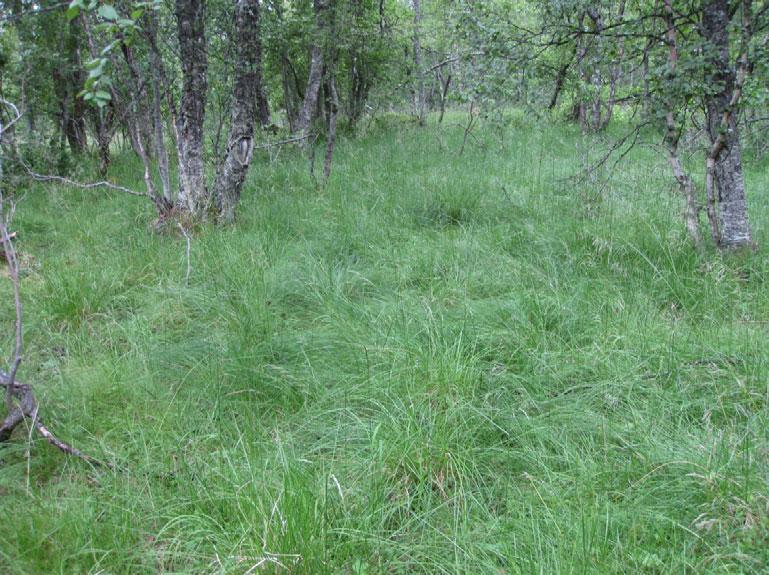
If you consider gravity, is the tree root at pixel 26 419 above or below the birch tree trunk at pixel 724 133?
below

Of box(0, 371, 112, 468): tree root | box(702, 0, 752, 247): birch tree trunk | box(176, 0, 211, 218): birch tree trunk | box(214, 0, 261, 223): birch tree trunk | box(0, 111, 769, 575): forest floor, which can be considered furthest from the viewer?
box(214, 0, 261, 223): birch tree trunk

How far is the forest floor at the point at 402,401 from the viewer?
1812mm

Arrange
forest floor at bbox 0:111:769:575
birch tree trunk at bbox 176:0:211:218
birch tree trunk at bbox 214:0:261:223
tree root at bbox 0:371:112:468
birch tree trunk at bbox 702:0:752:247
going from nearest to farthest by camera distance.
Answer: forest floor at bbox 0:111:769:575 → tree root at bbox 0:371:112:468 → birch tree trunk at bbox 702:0:752:247 → birch tree trunk at bbox 176:0:211:218 → birch tree trunk at bbox 214:0:261:223

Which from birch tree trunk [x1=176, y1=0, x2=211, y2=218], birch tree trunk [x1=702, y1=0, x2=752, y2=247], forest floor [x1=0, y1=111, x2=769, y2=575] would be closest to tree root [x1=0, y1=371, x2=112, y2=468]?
forest floor [x1=0, y1=111, x2=769, y2=575]

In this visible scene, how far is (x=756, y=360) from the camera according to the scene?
254cm

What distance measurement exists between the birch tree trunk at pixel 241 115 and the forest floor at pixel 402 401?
1.03m

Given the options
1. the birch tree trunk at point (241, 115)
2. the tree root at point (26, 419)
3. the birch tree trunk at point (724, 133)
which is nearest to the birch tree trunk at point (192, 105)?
the birch tree trunk at point (241, 115)

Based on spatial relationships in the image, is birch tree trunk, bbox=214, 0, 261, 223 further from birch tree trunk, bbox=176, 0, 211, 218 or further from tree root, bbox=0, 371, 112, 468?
tree root, bbox=0, 371, 112, 468

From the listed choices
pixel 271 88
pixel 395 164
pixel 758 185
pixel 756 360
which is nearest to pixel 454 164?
pixel 395 164

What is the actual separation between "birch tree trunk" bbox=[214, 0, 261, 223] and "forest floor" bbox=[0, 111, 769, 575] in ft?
3.39

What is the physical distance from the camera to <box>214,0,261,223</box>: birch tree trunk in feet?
18.7

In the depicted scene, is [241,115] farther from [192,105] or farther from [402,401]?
[402,401]

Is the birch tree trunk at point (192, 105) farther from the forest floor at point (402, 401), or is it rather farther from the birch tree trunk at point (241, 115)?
the forest floor at point (402, 401)

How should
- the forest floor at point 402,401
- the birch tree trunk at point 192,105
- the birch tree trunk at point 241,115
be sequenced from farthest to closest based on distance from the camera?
the birch tree trunk at point 241,115
the birch tree trunk at point 192,105
the forest floor at point 402,401
